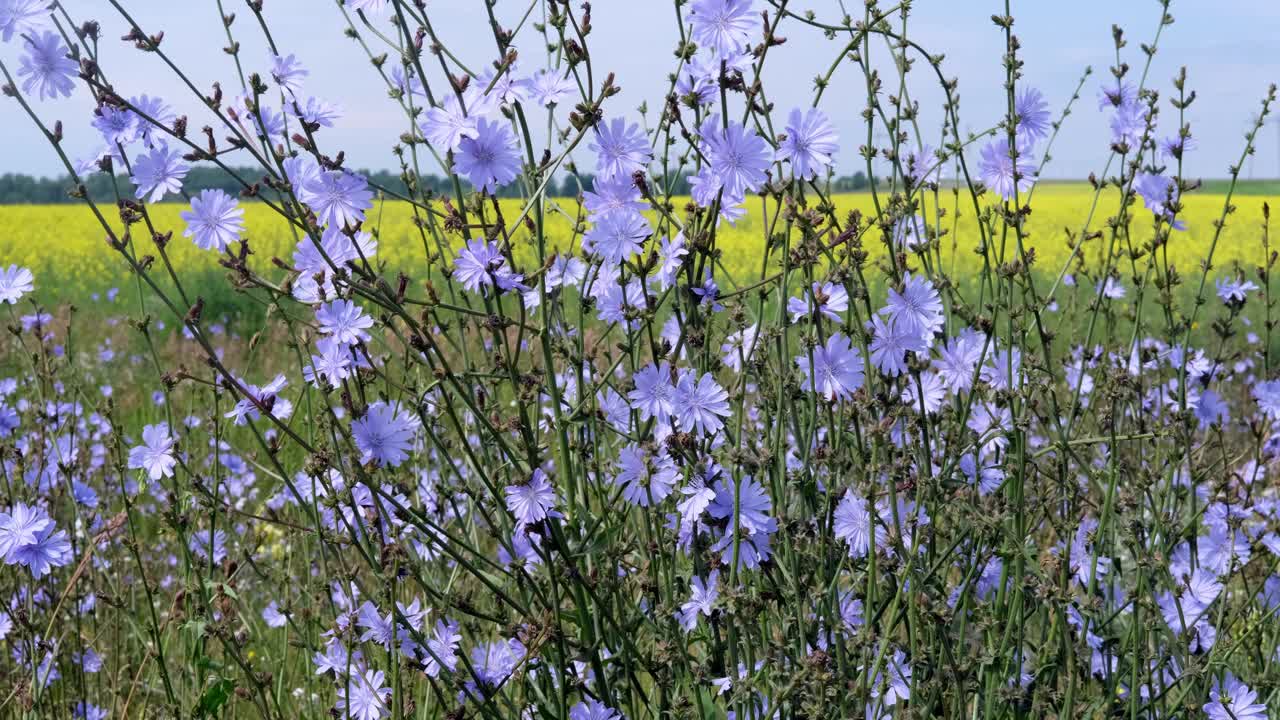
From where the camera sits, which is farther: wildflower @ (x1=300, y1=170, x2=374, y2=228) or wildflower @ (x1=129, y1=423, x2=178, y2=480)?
wildflower @ (x1=129, y1=423, x2=178, y2=480)

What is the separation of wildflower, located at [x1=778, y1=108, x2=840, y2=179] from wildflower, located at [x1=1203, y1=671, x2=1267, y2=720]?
127 centimetres

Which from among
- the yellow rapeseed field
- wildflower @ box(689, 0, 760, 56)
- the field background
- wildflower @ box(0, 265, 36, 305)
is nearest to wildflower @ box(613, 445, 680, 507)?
wildflower @ box(689, 0, 760, 56)

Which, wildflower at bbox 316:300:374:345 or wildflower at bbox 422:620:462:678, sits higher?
wildflower at bbox 316:300:374:345

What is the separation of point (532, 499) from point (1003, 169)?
1.11m

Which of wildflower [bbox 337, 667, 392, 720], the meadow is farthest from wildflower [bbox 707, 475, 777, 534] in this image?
wildflower [bbox 337, 667, 392, 720]

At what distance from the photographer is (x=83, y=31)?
1.71 meters

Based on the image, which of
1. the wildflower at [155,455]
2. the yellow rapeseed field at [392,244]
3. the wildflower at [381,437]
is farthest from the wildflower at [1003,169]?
the yellow rapeseed field at [392,244]

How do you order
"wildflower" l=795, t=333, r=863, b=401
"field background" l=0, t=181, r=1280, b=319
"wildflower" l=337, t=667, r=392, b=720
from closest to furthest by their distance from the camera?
"wildflower" l=795, t=333, r=863, b=401 → "wildflower" l=337, t=667, r=392, b=720 → "field background" l=0, t=181, r=1280, b=319

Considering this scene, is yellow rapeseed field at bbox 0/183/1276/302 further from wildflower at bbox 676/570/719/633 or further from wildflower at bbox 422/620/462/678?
wildflower at bbox 676/570/719/633

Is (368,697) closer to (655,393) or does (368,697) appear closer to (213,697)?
(213,697)

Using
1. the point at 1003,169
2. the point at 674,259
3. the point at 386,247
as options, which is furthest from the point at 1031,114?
the point at 386,247

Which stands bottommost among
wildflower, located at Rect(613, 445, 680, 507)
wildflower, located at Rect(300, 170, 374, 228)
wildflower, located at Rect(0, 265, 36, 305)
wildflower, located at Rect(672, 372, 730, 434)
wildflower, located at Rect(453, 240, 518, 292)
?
wildflower, located at Rect(613, 445, 680, 507)

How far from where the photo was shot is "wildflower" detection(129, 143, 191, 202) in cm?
165

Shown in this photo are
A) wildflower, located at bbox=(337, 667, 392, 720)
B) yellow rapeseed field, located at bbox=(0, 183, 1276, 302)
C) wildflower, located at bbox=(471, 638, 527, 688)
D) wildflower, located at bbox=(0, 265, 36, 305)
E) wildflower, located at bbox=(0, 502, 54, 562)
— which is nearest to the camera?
wildflower, located at bbox=(471, 638, 527, 688)
